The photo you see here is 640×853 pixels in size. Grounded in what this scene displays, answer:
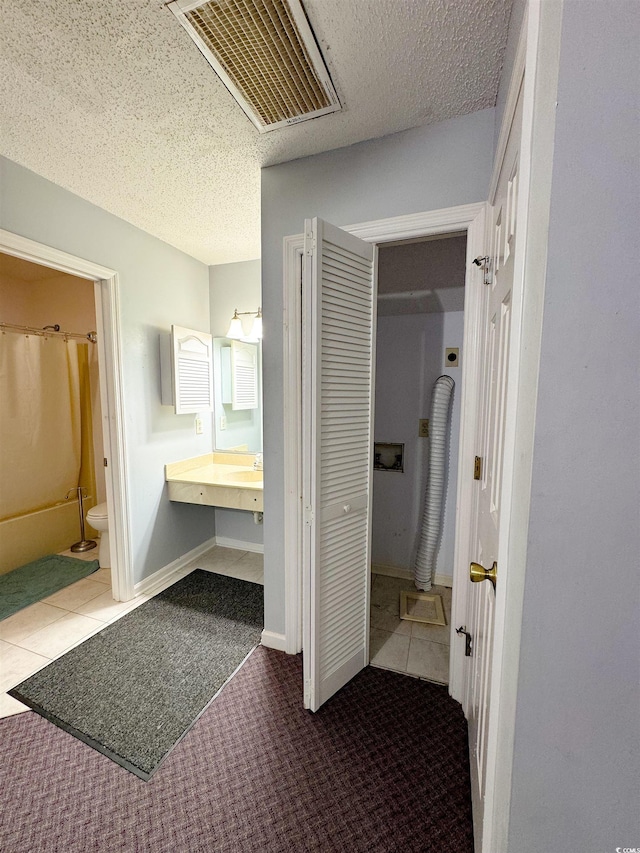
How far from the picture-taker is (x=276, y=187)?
1672 mm

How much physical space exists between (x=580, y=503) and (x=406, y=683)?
5.21 ft

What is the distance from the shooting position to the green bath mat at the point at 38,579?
2.28 meters

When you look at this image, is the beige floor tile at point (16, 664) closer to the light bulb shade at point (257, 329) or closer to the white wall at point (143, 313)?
the white wall at point (143, 313)

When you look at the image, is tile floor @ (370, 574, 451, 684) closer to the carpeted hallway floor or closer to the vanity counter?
the carpeted hallway floor

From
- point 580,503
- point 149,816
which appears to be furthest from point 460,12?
point 149,816

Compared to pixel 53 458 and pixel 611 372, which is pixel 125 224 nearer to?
pixel 53 458

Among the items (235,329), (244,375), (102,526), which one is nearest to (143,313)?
(235,329)

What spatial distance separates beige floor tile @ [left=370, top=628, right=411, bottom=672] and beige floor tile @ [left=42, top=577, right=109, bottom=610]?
1.91 metres

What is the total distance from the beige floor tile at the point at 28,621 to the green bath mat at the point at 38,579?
Answer: 2.4 inches

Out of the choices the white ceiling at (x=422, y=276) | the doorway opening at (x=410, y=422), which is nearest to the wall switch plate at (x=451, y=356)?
the doorway opening at (x=410, y=422)

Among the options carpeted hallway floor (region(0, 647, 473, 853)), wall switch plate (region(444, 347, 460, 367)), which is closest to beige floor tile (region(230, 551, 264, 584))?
carpeted hallway floor (region(0, 647, 473, 853))

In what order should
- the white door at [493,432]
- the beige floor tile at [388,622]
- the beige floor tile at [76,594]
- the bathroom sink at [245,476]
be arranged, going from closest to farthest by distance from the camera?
1. the white door at [493,432]
2. the beige floor tile at [388,622]
3. the beige floor tile at [76,594]
4. the bathroom sink at [245,476]

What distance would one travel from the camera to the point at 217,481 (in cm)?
251

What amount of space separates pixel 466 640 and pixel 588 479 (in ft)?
4.22
